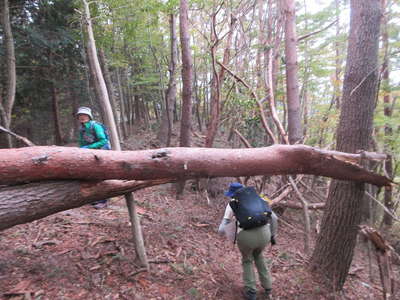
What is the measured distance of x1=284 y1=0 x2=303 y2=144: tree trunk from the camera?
659 centimetres

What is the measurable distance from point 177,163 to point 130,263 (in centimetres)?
202

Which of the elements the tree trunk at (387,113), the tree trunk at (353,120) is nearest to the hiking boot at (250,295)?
the tree trunk at (353,120)

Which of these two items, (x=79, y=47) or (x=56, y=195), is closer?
(x=56, y=195)

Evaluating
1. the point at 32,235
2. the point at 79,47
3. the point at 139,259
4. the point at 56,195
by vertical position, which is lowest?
the point at 139,259

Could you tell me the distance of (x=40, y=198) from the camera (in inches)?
101

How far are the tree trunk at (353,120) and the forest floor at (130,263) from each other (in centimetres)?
89

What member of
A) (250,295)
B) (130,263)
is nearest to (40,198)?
(130,263)

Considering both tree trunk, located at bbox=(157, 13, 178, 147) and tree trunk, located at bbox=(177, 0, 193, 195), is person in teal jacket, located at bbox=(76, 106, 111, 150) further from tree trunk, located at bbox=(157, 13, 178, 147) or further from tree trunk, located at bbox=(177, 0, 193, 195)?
tree trunk, located at bbox=(157, 13, 178, 147)

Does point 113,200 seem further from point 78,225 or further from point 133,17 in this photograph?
point 133,17

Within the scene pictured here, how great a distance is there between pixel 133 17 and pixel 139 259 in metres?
9.57

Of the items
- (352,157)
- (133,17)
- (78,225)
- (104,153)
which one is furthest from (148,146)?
(352,157)

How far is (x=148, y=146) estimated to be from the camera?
459 inches

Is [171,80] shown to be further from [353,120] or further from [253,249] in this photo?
[253,249]

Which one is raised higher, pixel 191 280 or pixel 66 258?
pixel 66 258
